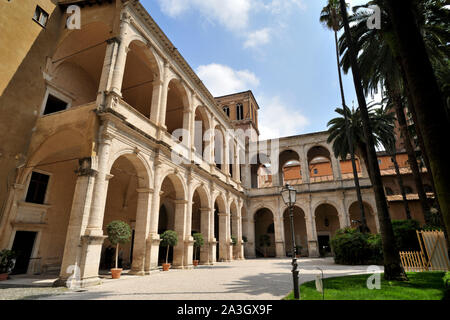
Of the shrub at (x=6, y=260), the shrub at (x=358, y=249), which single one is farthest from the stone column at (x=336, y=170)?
the shrub at (x=6, y=260)

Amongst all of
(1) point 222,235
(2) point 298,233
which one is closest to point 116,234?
(1) point 222,235

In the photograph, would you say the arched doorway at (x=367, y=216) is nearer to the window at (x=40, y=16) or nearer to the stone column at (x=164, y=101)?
the stone column at (x=164, y=101)

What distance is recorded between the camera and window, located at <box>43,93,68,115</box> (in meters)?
13.4

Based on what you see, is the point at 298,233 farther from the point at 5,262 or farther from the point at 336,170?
the point at 5,262

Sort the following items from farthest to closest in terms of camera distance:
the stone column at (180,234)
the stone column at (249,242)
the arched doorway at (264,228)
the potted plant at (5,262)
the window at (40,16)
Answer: the arched doorway at (264,228), the stone column at (249,242), the stone column at (180,234), the window at (40,16), the potted plant at (5,262)

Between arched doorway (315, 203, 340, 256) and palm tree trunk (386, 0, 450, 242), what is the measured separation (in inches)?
1115

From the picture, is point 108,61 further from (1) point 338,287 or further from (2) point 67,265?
(1) point 338,287

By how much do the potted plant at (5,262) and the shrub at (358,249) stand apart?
56.2 ft

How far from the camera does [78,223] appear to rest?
8.59 meters

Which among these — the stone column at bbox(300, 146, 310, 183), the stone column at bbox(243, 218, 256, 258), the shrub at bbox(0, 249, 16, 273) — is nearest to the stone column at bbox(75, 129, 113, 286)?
the shrub at bbox(0, 249, 16, 273)

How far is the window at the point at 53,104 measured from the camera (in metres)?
13.4

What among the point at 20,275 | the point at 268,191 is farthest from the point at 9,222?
the point at 268,191

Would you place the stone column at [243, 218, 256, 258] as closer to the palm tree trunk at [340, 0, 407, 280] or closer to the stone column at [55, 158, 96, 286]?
the palm tree trunk at [340, 0, 407, 280]
